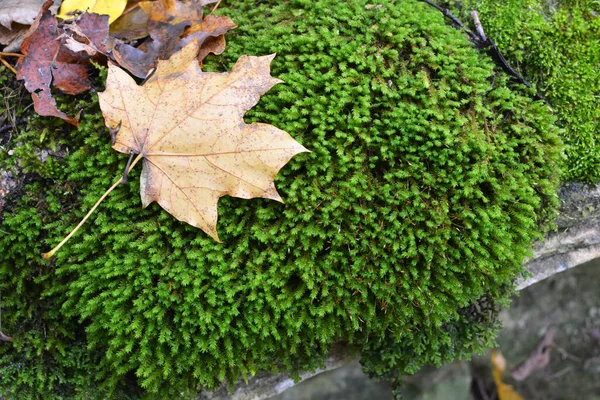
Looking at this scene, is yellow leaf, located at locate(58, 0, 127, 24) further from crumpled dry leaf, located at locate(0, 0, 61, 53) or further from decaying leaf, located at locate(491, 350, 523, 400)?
decaying leaf, located at locate(491, 350, 523, 400)

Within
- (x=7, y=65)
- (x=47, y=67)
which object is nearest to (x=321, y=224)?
(x=47, y=67)

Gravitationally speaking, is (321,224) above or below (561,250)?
above

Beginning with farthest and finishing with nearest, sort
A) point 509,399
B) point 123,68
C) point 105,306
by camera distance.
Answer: point 509,399
point 123,68
point 105,306

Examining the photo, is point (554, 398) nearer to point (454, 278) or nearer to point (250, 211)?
point (454, 278)

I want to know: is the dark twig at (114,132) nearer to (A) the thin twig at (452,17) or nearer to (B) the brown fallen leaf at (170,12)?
(B) the brown fallen leaf at (170,12)

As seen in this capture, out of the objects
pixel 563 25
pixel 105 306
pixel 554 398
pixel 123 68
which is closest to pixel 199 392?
pixel 105 306

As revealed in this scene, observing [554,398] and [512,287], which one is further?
[554,398]

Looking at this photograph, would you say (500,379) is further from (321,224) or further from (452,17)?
(452,17)
